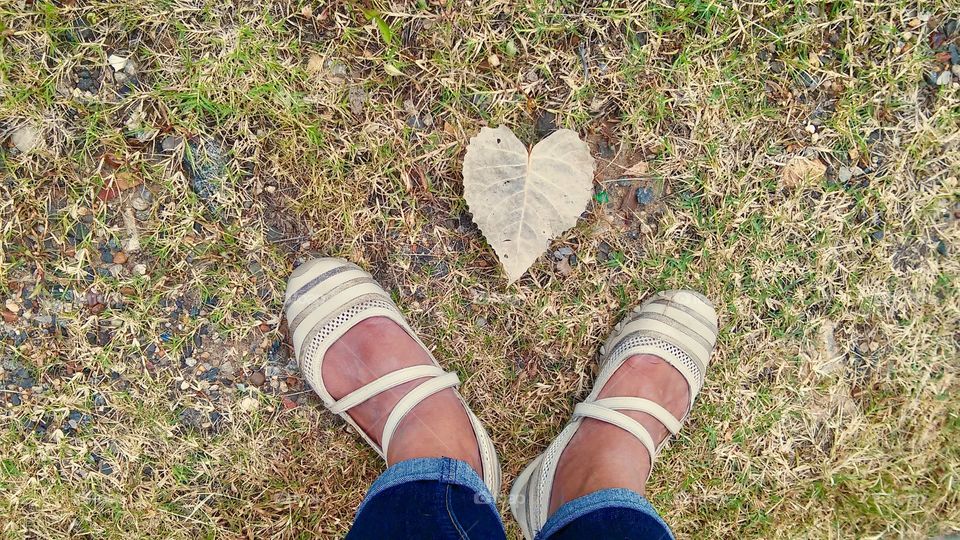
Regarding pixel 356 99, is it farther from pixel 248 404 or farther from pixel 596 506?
pixel 596 506

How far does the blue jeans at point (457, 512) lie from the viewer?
4.40ft

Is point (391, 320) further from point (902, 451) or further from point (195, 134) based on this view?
point (902, 451)

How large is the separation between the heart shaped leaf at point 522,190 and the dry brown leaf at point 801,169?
0.62 meters

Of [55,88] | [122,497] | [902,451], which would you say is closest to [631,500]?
[902,451]

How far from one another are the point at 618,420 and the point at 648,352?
0.77ft

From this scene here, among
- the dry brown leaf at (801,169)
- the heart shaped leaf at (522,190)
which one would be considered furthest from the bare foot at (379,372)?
the dry brown leaf at (801,169)

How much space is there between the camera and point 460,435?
167 cm

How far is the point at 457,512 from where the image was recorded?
54.1 inches

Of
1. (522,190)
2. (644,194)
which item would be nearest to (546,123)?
(522,190)

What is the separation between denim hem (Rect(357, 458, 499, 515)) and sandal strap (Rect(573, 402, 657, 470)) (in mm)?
413

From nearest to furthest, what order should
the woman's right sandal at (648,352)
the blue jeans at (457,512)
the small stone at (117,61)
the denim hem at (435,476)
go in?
the blue jeans at (457,512) → the denim hem at (435,476) → the small stone at (117,61) → the woman's right sandal at (648,352)

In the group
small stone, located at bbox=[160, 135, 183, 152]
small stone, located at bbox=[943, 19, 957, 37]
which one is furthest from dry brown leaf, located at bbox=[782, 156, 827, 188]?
small stone, located at bbox=[160, 135, 183, 152]

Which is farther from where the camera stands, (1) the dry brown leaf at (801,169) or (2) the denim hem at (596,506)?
(1) the dry brown leaf at (801,169)

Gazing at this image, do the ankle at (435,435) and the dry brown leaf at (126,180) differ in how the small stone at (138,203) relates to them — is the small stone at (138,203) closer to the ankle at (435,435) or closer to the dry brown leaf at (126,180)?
the dry brown leaf at (126,180)
